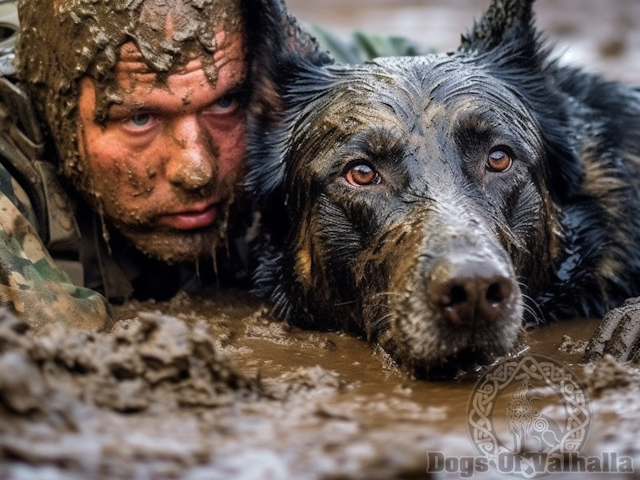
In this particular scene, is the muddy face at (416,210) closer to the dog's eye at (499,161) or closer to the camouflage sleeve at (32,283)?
the dog's eye at (499,161)

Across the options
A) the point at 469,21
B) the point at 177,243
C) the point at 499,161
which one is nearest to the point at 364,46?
the point at 177,243

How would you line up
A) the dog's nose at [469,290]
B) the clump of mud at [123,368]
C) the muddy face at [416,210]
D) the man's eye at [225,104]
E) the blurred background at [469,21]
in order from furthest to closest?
the blurred background at [469,21] < the man's eye at [225,104] < the muddy face at [416,210] < the dog's nose at [469,290] < the clump of mud at [123,368]

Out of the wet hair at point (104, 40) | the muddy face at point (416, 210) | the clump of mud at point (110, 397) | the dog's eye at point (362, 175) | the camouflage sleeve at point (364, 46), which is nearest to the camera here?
the clump of mud at point (110, 397)

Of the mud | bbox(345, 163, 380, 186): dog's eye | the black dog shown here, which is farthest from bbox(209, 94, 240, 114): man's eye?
the mud

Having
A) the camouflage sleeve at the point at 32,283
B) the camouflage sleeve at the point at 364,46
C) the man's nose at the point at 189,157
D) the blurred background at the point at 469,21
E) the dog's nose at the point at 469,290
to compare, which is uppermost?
the blurred background at the point at 469,21

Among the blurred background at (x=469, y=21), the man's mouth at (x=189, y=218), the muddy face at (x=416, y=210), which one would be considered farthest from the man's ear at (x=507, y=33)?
the blurred background at (x=469, y=21)

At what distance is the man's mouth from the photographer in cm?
451

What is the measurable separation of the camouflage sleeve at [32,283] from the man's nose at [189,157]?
26.2 inches

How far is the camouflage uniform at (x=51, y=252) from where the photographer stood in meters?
4.04

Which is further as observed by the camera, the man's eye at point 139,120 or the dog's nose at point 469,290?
the man's eye at point 139,120

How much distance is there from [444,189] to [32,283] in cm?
182

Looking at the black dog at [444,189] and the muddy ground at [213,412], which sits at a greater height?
the black dog at [444,189]

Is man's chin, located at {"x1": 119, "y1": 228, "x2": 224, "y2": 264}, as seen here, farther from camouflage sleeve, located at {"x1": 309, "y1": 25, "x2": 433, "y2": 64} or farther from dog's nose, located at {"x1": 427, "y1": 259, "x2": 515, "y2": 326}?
camouflage sleeve, located at {"x1": 309, "y1": 25, "x2": 433, "y2": 64}

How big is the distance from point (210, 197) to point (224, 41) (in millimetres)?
739
